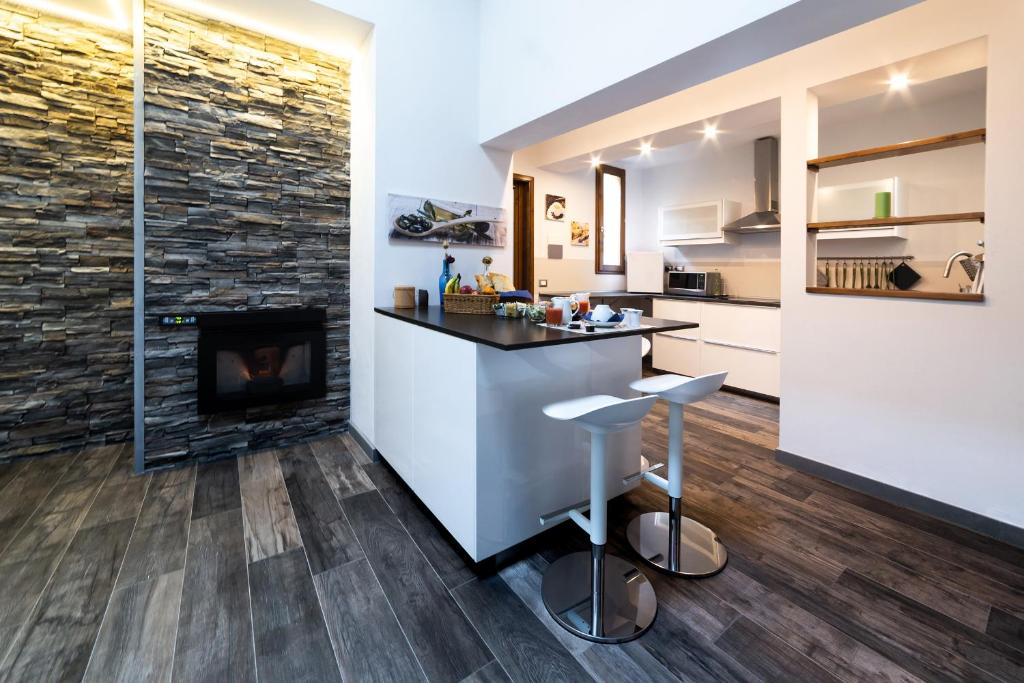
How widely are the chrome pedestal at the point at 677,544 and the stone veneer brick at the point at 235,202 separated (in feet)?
7.44

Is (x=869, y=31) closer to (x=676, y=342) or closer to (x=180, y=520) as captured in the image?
(x=676, y=342)

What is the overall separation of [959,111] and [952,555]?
3561mm

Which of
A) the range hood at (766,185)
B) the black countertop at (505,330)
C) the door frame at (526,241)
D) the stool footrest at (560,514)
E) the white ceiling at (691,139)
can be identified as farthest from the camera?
the door frame at (526,241)

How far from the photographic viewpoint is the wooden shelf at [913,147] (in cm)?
202

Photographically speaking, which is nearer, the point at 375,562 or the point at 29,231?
the point at 375,562

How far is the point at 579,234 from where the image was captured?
17.9 ft

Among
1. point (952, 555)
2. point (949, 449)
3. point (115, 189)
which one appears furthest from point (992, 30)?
point (115, 189)

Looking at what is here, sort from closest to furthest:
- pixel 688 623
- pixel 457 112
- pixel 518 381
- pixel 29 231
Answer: pixel 688 623
pixel 518 381
pixel 29 231
pixel 457 112

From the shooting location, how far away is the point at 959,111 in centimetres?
340

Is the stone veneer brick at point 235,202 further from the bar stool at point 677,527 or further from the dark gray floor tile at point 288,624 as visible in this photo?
the bar stool at point 677,527

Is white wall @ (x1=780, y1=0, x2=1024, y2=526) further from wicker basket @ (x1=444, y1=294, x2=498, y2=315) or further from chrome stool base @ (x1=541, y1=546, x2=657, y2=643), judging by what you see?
Answer: wicker basket @ (x1=444, y1=294, x2=498, y2=315)

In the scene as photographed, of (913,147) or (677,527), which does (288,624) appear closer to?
(677,527)

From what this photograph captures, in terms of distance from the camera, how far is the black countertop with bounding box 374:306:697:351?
1.51 metres

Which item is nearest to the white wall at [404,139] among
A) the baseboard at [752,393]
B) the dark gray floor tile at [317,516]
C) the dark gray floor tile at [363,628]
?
the dark gray floor tile at [317,516]
